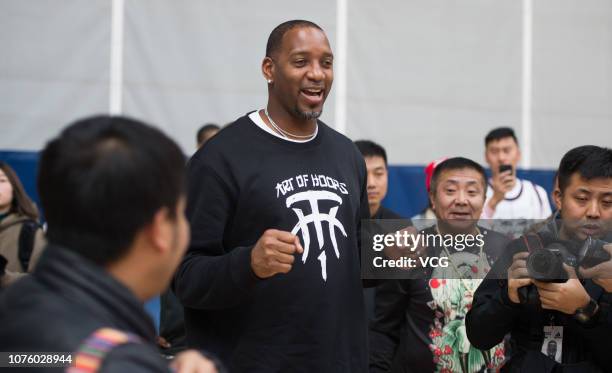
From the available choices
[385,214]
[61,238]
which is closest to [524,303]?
[61,238]

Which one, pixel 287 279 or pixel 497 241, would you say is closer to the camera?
pixel 287 279

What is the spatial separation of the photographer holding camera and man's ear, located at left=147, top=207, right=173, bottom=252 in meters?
1.45

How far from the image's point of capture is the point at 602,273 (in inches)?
104

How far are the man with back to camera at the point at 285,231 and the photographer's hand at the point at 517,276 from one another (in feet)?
1.72

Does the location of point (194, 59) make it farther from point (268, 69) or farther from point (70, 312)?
point (70, 312)

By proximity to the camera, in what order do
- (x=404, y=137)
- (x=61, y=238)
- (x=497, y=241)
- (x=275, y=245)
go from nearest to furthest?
(x=61, y=238), (x=275, y=245), (x=497, y=241), (x=404, y=137)

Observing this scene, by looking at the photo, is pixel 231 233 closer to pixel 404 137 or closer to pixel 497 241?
pixel 497 241

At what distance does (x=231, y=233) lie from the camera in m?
2.85

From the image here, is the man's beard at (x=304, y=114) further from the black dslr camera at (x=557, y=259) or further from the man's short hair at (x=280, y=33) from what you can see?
the black dslr camera at (x=557, y=259)

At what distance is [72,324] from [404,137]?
761cm

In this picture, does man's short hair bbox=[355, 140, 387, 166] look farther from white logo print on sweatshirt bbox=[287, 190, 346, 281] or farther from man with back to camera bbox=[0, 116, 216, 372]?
man with back to camera bbox=[0, 116, 216, 372]

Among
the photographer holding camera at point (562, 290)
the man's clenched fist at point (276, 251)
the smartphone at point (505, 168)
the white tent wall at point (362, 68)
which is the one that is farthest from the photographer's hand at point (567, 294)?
the white tent wall at point (362, 68)

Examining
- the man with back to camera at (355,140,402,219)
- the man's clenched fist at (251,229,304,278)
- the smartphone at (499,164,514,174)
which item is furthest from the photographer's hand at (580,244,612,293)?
the smartphone at (499,164,514,174)

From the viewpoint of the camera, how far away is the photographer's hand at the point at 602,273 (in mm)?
2637
